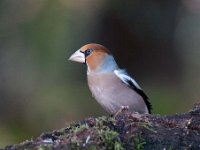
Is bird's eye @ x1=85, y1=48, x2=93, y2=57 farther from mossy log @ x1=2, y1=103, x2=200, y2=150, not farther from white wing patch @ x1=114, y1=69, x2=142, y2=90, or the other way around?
mossy log @ x1=2, y1=103, x2=200, y2=150

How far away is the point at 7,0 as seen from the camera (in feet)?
22.9

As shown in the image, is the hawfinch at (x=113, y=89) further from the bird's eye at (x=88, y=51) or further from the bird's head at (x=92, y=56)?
the bird's eye at (x=88, y=51)

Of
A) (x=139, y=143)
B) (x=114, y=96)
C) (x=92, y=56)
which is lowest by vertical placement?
(x=114, y=96)

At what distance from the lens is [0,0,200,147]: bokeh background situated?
20.6 ft

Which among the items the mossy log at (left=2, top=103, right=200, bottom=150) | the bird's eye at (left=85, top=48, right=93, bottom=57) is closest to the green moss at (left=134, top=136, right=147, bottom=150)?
the mossy log at (left=2, top=103, right=200, bottom=150)

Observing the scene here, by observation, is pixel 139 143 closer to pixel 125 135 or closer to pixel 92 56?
pixel 125 135

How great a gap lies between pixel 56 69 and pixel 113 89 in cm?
159

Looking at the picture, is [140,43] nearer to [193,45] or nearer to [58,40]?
[193,45]

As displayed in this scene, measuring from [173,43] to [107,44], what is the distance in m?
0.93

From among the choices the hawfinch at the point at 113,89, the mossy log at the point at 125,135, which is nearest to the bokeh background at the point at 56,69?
the hawfinch at the point at 113,89

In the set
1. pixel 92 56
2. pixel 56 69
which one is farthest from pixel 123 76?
pixel 56 69

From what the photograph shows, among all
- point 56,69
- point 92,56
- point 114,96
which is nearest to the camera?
point 114,96

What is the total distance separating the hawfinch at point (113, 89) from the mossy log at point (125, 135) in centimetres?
185

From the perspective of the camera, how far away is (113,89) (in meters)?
4.92
